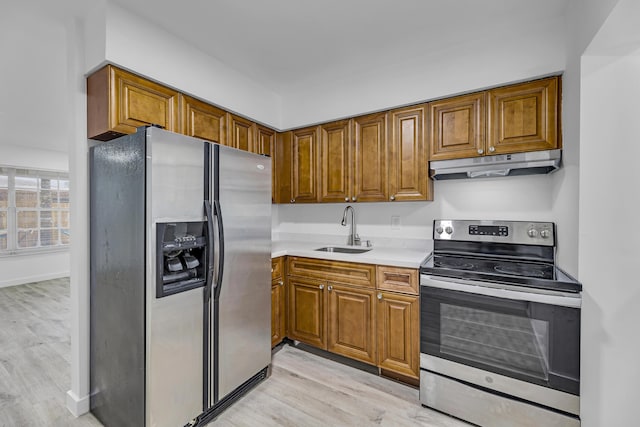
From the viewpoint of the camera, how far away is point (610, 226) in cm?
151

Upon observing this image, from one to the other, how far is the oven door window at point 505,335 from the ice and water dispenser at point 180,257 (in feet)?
4.69

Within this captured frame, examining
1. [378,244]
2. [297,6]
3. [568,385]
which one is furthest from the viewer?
[378,244]

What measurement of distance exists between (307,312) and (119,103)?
2068 millimetres

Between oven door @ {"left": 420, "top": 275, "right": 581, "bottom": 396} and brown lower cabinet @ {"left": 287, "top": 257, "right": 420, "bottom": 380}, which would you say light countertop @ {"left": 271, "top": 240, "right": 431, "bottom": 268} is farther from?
oven door @ {"left": 420, "top": 275, "right": 581, "bottom": 396}

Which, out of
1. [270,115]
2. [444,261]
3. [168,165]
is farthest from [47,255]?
[444,261]

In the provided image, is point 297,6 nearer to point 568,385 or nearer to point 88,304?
point 88,304

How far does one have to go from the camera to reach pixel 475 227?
236 centimetres

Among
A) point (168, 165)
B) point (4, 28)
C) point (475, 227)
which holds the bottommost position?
point (475, 227)

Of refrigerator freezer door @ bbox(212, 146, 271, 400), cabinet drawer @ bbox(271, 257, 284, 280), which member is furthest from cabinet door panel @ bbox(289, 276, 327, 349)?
→ refrigerator freezer door @ bbox(212, 146, 271, 400)

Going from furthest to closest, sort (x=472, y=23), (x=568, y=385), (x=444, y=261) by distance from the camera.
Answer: (x=444, y=261), (x=472, y=23), (x=568, y=385)

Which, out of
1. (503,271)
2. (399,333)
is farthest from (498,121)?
(399,333)

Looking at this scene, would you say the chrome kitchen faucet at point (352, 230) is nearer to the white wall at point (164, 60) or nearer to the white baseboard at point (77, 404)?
the white wall at point (164, 60)

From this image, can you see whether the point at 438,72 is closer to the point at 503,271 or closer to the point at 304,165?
the point at 304,165

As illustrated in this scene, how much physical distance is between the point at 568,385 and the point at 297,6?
8.61ft
